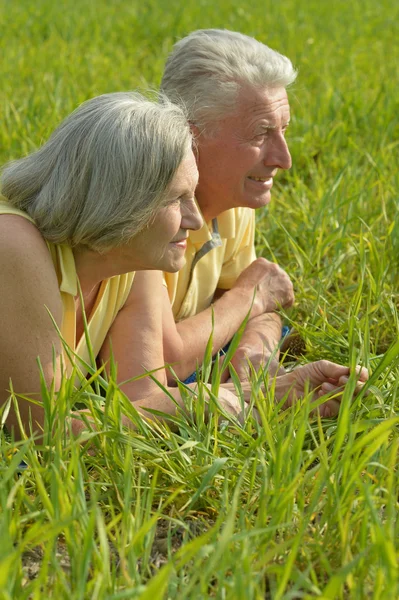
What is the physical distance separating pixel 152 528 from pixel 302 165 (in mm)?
3206

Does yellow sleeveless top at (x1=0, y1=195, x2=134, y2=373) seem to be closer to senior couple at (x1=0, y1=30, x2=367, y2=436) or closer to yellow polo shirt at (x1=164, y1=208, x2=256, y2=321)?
senior couple at (x1=0, y1=30, x2=367, y2=436)

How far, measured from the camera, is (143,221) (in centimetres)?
255

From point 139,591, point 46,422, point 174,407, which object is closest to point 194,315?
point 174,407

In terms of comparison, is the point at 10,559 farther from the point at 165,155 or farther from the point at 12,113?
the point at 12,113

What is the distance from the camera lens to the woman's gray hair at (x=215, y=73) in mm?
3127

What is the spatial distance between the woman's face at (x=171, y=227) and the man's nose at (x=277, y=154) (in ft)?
2.13

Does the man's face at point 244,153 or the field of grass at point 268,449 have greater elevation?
the man's face at point 244,153

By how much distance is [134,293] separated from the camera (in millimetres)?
2875

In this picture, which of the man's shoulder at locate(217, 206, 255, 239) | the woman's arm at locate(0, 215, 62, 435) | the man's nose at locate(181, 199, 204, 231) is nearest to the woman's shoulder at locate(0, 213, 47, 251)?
the woman's arm at locate(0, 215, 62, 435)

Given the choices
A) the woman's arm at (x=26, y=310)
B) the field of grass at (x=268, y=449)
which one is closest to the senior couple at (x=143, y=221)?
the woman's arm at (x=26, y=310)

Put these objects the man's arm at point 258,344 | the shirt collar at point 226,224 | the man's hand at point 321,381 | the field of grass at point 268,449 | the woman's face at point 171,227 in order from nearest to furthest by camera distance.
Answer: the field of grass at point 268,449
the woman's face at point 171,227
the man's hand at point 321,381
the man's arm at point 258,344
the shirt collar at point 226,224

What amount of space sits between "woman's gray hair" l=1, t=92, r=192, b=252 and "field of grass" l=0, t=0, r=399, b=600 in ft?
1.36

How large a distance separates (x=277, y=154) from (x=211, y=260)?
0.43 meters

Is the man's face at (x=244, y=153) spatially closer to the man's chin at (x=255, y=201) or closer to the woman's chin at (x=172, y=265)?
the man's chin at (x=255, y=201)
